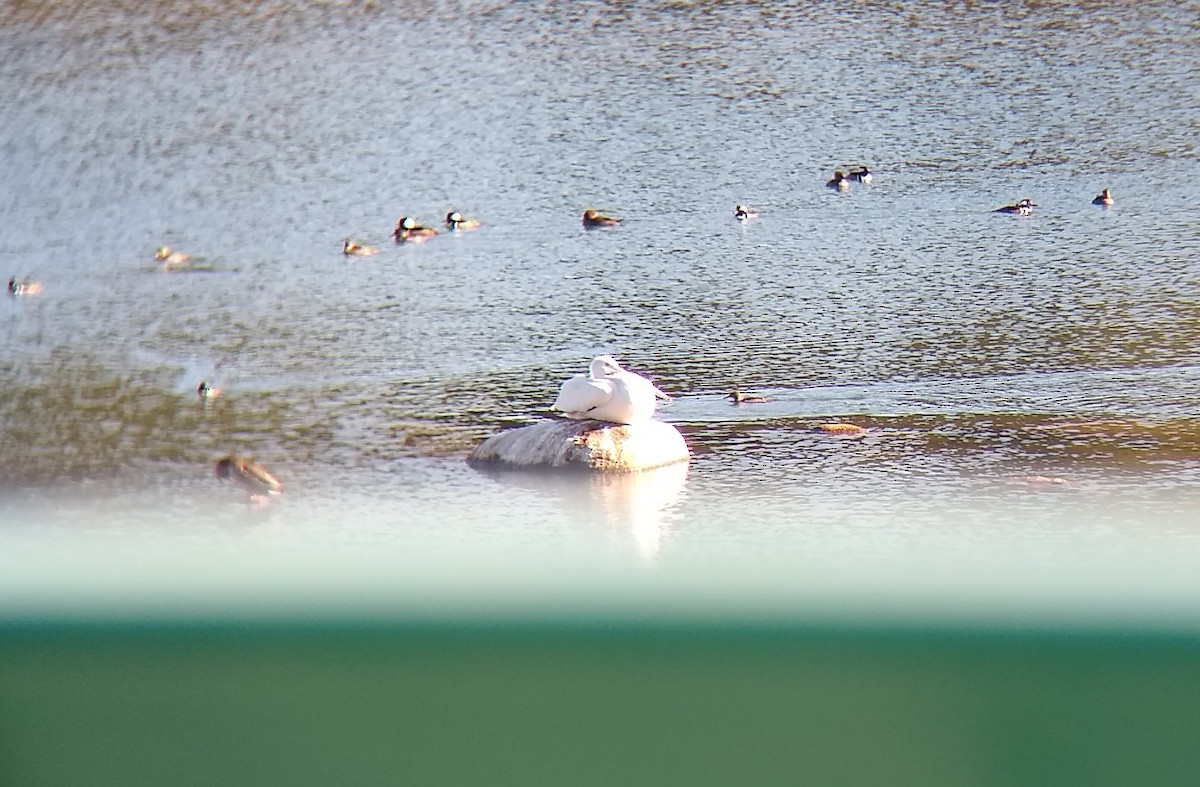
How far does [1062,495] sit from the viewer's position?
10.4 feet

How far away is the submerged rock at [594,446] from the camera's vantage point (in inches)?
136

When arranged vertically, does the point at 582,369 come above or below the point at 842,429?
above

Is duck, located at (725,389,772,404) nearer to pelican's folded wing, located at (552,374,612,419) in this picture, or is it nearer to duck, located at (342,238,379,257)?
pelican's folded wing, located at (552,374,612,419)

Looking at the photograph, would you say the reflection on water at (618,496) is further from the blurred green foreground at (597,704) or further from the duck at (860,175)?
the duck at (860,175)

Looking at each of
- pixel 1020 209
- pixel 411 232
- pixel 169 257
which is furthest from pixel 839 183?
pixel 169 257

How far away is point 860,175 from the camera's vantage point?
5.71 metres

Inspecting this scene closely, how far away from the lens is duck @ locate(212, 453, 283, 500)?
3438 millimetres

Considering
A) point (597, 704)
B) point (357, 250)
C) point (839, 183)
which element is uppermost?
point (839, 183)

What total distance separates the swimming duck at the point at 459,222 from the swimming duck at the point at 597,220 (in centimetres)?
39

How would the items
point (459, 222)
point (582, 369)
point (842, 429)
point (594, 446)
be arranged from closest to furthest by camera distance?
point (594, 446) < point (842, 429) < point (582, 369) < point (459, 222)

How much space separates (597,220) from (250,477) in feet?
7.65

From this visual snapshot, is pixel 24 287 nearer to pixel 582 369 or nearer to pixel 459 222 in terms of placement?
pixel 459 222

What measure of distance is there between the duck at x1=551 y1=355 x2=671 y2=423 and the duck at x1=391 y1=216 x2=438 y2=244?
2270 millimetres

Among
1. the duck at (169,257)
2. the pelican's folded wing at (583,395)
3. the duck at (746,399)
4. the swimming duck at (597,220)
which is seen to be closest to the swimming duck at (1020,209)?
the swimming duck at (597,220)
